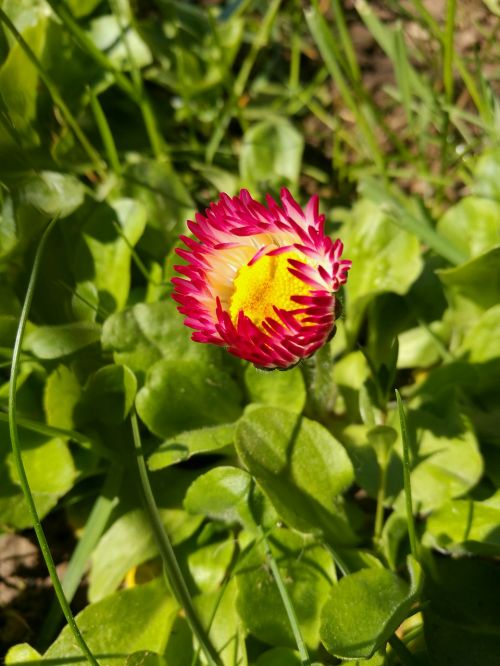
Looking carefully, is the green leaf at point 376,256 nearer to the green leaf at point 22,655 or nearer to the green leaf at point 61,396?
the green leaf at point 61,396

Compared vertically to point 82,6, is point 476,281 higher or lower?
lower

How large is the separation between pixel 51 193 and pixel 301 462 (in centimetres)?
96

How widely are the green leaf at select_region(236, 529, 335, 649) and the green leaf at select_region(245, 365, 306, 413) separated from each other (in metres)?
0.31

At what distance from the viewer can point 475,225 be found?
2.00 metres

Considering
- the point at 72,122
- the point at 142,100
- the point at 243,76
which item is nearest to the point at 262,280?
the point at 72,122

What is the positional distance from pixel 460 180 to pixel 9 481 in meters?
1.72

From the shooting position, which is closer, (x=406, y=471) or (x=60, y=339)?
(x=406, y=471)

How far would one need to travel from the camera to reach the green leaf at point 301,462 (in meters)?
1.63

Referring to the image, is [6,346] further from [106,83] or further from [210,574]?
[106,83]

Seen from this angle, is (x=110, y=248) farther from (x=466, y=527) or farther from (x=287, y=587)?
(x=466, y=527)

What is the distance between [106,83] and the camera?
243 centimetres

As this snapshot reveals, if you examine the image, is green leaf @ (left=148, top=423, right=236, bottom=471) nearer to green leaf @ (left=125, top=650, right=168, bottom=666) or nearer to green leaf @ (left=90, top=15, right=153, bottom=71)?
green leaf @ (left=125, top=650, right=168, bottom=666)

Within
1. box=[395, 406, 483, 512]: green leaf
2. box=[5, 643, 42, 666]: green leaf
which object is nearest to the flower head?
box=[395, 406, 483, 512]: green leaf

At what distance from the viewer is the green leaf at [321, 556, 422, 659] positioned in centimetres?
140
